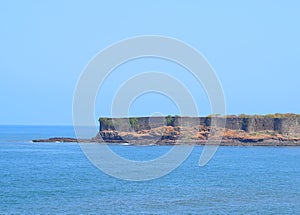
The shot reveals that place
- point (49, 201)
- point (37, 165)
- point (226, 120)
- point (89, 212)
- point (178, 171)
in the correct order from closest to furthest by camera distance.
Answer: point (89, 212) → point (49, 201) → point (178, 171) → point (37, 165) → point (226, 120)

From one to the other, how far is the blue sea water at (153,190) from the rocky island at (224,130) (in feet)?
126

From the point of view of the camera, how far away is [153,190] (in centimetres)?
4016

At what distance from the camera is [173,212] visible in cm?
3122

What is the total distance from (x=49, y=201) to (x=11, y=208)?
273 cm

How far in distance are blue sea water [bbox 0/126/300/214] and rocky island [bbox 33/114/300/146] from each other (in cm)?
3841

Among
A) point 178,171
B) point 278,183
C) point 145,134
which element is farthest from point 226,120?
point 278,183

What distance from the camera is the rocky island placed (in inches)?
3935

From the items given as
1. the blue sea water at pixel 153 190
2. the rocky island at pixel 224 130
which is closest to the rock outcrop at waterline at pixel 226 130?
the rocky island at pixel 224 130

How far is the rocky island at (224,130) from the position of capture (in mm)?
99938

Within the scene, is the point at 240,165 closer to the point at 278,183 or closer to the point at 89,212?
the point at 278,183

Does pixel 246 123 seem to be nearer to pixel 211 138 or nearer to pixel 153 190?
pixel 211 138

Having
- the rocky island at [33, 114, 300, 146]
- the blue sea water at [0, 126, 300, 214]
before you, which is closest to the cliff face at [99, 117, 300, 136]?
the rocky island at [33, 114, 300, 146]

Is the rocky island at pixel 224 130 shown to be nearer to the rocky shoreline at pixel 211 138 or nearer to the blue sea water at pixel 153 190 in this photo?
the rocky shoreline at pixel 211 138

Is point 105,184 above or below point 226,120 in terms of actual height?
below
